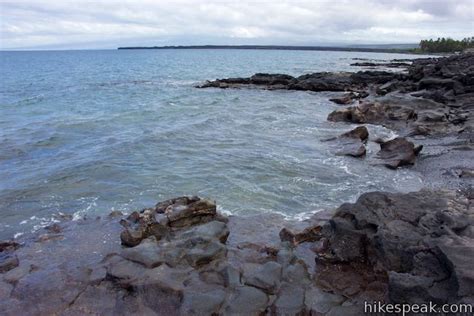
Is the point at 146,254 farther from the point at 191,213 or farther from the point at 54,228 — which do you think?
the point at 54,228

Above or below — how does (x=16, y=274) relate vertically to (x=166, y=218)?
below

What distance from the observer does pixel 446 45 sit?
160625 mm

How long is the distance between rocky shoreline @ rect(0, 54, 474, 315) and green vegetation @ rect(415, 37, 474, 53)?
6431 inches

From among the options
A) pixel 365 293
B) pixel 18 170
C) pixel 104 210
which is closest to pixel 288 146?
pixel 104 210

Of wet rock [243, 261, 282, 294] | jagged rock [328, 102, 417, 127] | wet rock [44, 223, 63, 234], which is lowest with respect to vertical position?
wet rock [44, 223, 63, 234]

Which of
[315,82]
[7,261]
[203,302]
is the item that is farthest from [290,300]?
[315,82]

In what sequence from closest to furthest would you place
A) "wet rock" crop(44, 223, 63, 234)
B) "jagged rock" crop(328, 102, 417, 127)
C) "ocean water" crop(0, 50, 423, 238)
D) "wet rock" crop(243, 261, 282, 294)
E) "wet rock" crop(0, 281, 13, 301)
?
"wet rock" crop(243, 261, 282, 294)
"wet rock" crop(0, 281, 13, 301)
"wet rock" crop(44, 223, 63, 234)
"ocean water" crop(0, 50, 423, 238)
"jagged rock" crop(328, 102, 417, 127)

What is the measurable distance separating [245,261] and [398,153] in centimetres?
1316

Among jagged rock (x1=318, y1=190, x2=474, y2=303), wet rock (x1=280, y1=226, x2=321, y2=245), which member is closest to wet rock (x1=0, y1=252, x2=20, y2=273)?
wet rock (x1=280, y1=226, x2=321, y2=245)

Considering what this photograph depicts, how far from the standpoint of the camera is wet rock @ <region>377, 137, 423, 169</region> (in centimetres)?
2053

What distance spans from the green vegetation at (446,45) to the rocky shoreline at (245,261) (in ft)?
536

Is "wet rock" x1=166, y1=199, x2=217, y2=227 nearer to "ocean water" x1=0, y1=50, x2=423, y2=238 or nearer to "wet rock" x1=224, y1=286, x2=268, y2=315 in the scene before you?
A: "ocean water" x1=0, y1=50, x2=423, y2=238

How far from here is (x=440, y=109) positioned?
31953mm

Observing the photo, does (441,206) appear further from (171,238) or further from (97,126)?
(97,126)
